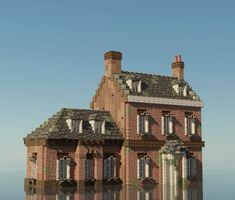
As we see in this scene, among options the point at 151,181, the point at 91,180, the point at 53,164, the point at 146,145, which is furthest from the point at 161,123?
the point at 53,164

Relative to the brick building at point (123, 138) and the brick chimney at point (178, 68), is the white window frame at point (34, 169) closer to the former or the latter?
the brick building at point (123, 138)

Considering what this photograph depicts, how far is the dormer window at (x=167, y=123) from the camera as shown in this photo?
2073 inches

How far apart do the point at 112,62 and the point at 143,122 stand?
8.45 m

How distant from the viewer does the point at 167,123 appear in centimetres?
5306

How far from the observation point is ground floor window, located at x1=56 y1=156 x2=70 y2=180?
45.8 meters

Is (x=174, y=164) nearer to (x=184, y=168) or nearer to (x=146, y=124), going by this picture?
(x=184, y=168)

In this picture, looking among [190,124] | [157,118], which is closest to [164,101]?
[157,118]

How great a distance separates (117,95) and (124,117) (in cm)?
307

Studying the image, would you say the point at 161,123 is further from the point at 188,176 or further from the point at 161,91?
the point at 188,176

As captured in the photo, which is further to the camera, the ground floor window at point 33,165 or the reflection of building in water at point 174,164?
the reflection of building in water at point 174,164

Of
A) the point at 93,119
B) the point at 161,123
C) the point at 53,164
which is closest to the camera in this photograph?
the point at 53,164

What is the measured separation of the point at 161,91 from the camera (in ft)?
177

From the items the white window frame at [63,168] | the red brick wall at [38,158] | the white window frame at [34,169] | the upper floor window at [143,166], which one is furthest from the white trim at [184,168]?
the white window frame at [34,169]

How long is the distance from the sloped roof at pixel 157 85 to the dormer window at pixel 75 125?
721 centimetres
